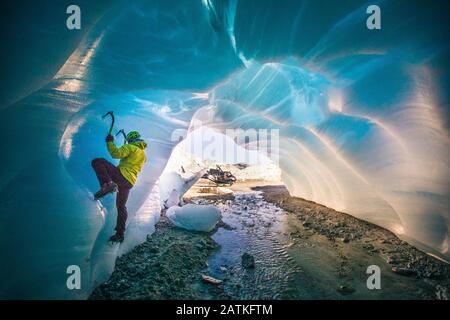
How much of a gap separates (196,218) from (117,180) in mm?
2084

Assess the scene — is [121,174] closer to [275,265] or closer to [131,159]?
[131,159]

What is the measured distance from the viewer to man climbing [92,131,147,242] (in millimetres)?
3068

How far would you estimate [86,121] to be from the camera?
3.29m

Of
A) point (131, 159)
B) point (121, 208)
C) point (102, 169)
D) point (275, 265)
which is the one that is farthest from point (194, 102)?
point (275, 265)

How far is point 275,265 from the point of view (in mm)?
3537

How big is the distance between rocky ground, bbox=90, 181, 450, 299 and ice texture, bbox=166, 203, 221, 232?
0.58 ft

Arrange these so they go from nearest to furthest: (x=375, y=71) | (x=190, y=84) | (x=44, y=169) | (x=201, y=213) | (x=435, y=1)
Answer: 1. (x=44, y=169)
2. (x=435, y=1)
3. (x=375, y=71)
4. (x=190, y=84)
5. (x=201, y=213)

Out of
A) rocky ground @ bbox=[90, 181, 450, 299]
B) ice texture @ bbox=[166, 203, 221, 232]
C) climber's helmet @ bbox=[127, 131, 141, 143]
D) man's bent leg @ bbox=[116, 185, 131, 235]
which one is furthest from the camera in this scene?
ice texture @ bbox=[166, 203, 221, 232]

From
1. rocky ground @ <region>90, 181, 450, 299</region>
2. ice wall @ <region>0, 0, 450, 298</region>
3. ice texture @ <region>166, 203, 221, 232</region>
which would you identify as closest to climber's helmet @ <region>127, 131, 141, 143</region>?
ice wall @ <region>0, 0, 450, 298</region>

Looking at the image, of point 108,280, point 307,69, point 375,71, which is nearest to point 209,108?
point 307,69

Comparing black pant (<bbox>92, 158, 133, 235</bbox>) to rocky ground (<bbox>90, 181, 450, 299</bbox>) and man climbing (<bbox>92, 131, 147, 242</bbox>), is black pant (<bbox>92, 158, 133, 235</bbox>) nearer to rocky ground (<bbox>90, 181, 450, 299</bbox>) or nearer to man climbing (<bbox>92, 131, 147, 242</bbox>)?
man climbing (<bbox>92, 131, 147, 242</bbox>)

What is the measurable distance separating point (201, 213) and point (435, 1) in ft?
17.0

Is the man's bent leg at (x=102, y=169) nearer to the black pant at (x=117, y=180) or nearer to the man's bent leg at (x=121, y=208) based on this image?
the black pant at (x=117, y=180)

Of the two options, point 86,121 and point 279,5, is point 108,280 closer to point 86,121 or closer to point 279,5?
point 86,121
